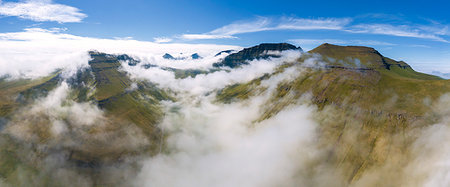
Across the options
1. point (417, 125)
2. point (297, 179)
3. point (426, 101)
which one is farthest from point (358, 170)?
point (426, 101)

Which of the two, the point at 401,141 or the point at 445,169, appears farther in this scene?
the point at 401,141

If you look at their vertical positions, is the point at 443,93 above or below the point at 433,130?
above

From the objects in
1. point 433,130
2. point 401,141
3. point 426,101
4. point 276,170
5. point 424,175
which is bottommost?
point 276,170

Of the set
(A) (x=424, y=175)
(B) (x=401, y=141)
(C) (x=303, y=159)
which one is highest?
(B) (x=401, y=141)

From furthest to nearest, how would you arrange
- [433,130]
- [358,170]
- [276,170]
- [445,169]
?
[276,170], [358,170], [433,130], [445,169]

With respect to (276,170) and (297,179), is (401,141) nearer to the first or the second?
(297,179)

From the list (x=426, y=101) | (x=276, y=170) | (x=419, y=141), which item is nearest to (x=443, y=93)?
(x=426, y=101)

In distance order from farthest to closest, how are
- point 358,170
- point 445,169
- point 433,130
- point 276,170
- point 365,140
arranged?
point 276,170 → point 365,140 → point 358,170 → point 433,130 → point 445,169

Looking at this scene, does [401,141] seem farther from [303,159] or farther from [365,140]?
[303,159]

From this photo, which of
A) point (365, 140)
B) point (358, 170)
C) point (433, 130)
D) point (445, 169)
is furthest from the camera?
point (365, 140)
